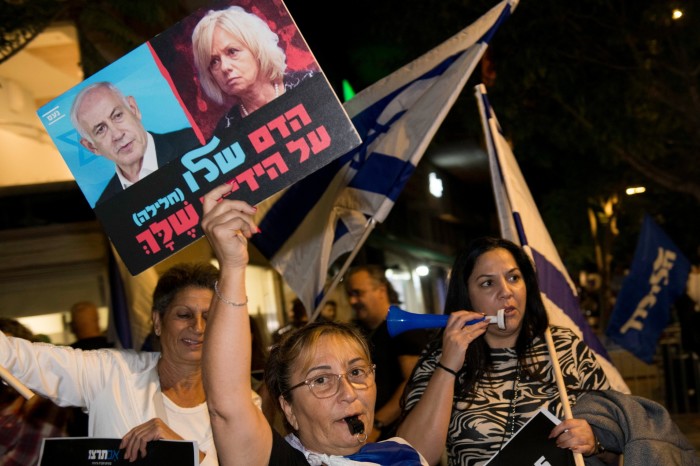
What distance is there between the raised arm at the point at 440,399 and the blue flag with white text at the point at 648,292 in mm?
8190

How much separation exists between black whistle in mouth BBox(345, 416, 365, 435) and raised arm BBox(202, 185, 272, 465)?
38cm

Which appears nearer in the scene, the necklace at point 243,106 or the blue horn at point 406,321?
the necklace at point 243,106

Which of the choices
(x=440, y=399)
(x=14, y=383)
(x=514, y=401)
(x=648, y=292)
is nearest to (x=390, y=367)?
(x=514, y=401)

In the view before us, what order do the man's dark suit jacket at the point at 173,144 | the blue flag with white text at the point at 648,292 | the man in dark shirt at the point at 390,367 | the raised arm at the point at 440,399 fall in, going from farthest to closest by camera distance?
the blue flag with white text at the point at 648,292
the man in dark shirt at the point at 390,367
the raised arm at the point at 440,399
the man's dark suit jacket at the point at 173,144

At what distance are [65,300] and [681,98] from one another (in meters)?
8.04

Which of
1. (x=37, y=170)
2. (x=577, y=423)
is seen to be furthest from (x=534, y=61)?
(x=577, y=423)

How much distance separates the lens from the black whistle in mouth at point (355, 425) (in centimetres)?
302

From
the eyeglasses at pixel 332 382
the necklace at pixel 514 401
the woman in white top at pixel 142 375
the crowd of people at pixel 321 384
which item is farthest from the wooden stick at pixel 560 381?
the woman in white top at pixel 142 375

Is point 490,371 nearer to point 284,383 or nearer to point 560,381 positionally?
point 560,381

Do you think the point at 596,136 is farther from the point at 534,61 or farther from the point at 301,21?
the point at 301,21

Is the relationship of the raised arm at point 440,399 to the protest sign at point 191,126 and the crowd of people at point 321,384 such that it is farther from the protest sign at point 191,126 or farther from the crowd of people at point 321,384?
the protest sign at point 191,126

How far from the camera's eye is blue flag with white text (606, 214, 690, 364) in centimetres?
1166

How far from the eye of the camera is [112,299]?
8.27 meters

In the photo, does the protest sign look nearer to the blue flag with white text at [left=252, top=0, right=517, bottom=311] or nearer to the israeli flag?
the israeli flag
